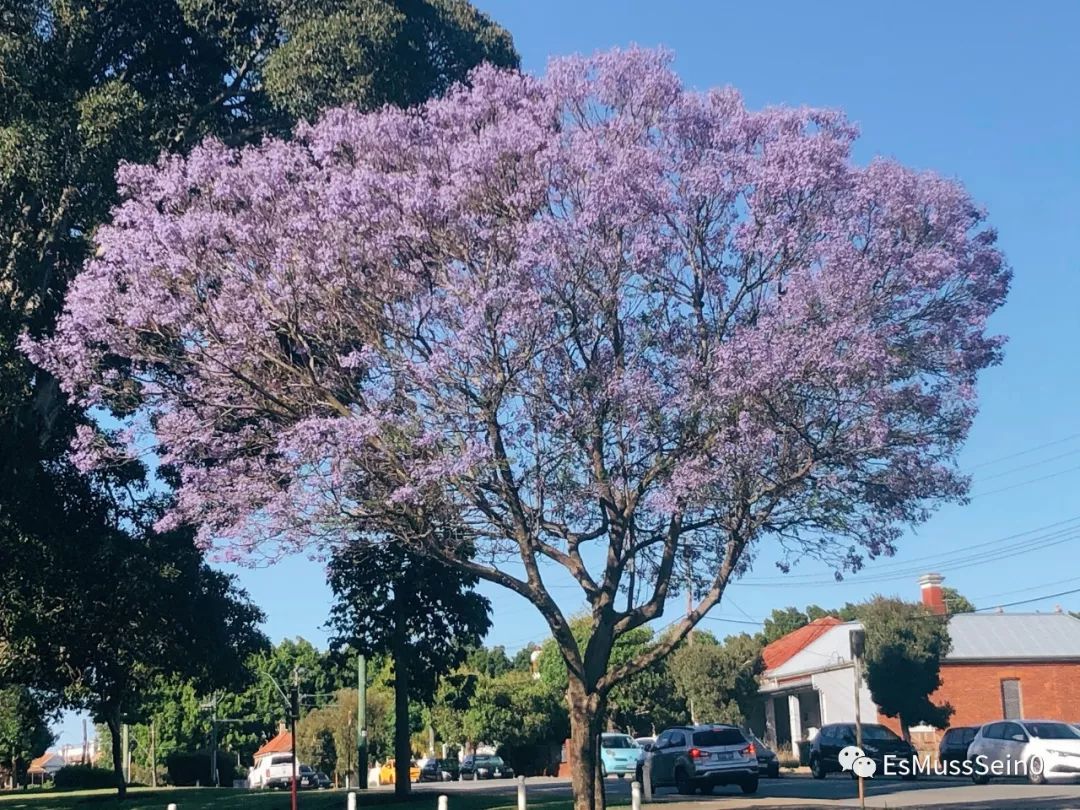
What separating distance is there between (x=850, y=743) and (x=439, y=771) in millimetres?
36049

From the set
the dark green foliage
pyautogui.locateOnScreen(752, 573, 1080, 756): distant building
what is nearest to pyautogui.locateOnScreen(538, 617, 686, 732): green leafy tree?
pyautogui.locateOnScreen(752, 573, 1080, 756): distant building

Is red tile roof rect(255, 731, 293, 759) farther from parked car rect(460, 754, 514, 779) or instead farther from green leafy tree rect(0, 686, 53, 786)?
parked car rect(460, 754, 514, 779)

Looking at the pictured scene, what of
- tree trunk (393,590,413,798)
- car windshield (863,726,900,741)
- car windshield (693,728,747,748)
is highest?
tree trunk (393,590,413,798)

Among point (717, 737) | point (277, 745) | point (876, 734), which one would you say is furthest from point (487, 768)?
point (717, 737)

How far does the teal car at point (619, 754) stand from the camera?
144 feet

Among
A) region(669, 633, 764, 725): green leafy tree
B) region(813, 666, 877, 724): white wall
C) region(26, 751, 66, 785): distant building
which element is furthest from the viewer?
region(26, 751, 66, 785): distant building

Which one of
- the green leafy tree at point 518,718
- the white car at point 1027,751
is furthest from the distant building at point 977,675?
the white car at point 1027,751

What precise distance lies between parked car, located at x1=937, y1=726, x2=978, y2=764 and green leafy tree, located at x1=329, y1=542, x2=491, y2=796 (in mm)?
13254

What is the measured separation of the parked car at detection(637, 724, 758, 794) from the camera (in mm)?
30156

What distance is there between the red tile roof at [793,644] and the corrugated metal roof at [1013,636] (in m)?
7.01

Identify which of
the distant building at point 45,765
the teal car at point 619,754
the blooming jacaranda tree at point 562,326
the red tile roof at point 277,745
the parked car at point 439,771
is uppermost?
the blooming jacaranda tree at point 562,326

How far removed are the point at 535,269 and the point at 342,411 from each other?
3873mm

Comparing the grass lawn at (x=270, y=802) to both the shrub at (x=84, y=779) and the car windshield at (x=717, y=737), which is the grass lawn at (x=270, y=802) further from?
the shrub at (x=84, y=779)

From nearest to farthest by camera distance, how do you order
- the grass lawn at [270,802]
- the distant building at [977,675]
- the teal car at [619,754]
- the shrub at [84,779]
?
the grass lawn at [270,802] < the teal car at [619,754] < the distant building at [977,675] < the shrub at [84,779]
